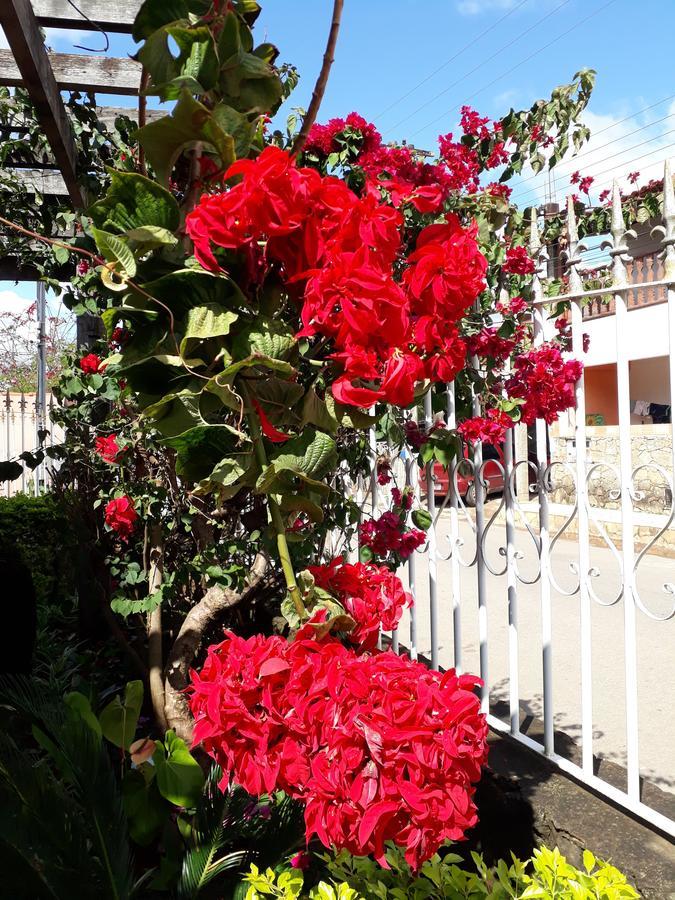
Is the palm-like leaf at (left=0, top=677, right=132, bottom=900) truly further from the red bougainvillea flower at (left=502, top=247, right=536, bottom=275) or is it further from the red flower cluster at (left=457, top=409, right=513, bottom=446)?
the red bougainvillea flower at (left=502, top=247, right=536, bottom=275)

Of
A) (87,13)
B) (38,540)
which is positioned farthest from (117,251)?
(38,540)

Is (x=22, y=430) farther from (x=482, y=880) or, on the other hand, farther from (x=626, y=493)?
(x=482, y=880)

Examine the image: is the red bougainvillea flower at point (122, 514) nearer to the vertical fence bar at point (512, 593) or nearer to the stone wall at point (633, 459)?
the vertical fence bar at point (512, 593)

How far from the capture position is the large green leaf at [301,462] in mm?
1073

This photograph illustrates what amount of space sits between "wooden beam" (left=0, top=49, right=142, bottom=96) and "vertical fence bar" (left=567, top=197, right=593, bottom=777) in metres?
1.67

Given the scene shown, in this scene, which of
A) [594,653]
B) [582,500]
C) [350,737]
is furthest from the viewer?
[594,653]

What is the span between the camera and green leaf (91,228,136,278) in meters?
1.00

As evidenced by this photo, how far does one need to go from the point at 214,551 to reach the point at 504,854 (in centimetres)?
117

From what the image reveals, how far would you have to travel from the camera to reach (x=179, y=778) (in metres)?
1.82

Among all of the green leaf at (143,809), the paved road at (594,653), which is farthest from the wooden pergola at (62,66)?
the paved road at (594,653)

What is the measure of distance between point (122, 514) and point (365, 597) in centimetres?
153

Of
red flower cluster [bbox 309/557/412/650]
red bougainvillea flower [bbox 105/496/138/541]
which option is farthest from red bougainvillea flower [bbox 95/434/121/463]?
red flower cluster [bbox 309/557/412/650]

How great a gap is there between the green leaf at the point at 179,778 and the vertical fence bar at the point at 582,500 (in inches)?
44.8

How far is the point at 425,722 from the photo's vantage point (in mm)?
914
